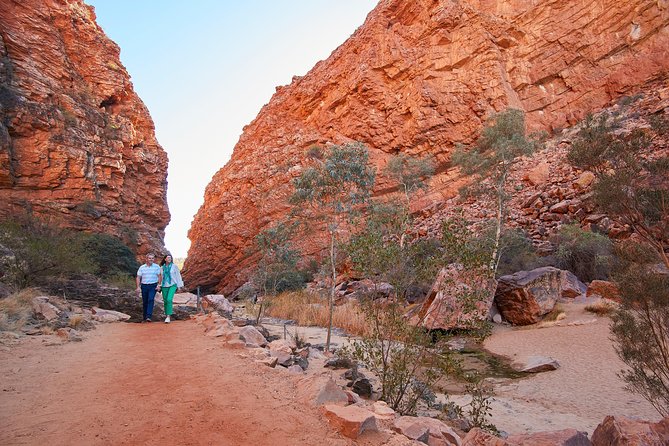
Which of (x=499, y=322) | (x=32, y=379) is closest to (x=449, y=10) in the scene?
(x=499, y=322)

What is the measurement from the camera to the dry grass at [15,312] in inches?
247

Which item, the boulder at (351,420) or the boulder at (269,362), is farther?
the boulder at (269,362)

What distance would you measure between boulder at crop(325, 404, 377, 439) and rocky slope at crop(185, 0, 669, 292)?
26379 millimetres

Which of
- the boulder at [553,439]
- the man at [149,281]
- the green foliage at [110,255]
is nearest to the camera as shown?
the boulder at [553,439]

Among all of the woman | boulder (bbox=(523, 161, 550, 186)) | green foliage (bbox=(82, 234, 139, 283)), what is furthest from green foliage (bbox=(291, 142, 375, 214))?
boulder (bbox=(523, 161, 550, 186))

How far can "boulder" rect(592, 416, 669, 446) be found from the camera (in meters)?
3.22

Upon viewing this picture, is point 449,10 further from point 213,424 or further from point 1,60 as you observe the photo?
point 213,424

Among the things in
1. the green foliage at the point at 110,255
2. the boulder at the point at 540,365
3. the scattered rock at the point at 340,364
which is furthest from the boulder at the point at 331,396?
the green foliage at the point at 110,255

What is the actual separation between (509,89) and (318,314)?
2725 centimetres

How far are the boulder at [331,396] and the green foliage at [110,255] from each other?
23.2 meters

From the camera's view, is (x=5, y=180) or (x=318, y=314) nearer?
(x=318, y=314)

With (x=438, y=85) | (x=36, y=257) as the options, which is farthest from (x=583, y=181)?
(x=36, y=257)

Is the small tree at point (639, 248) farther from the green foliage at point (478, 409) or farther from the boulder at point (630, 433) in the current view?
the green foliage at point (478, 409)

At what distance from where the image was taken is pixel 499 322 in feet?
44.7
